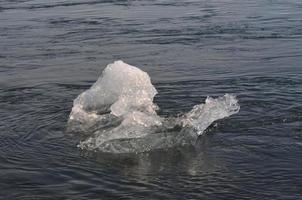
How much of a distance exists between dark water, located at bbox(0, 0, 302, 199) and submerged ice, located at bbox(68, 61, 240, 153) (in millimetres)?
173

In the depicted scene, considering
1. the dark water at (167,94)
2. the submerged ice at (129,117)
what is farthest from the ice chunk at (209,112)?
the dark water at (167,94)

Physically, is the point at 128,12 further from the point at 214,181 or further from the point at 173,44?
the point at 214,181

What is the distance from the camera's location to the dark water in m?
6.12

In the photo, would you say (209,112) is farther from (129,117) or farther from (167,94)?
(167,94)

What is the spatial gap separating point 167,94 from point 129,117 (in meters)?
2.20

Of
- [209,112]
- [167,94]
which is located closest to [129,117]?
[209,112]

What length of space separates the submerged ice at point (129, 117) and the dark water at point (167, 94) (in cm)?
17

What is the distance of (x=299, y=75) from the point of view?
34.7 ft

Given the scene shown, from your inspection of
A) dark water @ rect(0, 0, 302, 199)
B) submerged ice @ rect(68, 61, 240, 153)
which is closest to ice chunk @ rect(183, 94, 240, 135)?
submerged ice @ rect(68, 61, 240, 153)

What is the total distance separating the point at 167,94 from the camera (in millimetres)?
9602

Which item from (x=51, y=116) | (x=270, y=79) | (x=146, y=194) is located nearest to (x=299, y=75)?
(x=270, y=79)

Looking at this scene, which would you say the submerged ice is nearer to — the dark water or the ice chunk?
the ice chunk

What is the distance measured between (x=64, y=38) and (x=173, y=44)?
3035mm

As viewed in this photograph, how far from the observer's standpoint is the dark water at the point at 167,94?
6.12 metres
